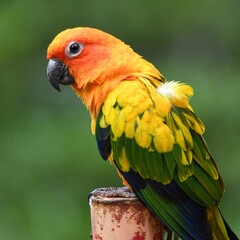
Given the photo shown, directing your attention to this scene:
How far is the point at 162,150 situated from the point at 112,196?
379mm

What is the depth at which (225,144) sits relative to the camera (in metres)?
6.01

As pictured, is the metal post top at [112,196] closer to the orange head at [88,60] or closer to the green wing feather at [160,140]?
the green wing feather at [160,140]

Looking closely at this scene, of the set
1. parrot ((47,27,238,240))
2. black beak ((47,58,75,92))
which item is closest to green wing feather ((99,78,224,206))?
parrot ((47,27,238,240))

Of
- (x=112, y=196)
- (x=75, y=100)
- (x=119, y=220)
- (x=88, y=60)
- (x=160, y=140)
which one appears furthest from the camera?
(x=75, y=100)

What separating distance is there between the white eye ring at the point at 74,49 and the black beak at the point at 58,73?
0.05 meters

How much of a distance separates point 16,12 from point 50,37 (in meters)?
0.34

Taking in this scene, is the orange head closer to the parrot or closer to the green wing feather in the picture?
the parrot

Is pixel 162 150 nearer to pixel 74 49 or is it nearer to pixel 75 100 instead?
pixel 74 49

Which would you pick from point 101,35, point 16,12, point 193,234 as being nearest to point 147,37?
point 16,12

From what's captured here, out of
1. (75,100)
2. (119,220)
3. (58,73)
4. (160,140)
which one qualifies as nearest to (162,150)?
(160,140)

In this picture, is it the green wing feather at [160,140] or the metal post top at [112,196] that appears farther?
the green wing feather at [160,140]

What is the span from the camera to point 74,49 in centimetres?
362

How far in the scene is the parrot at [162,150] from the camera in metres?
3.15

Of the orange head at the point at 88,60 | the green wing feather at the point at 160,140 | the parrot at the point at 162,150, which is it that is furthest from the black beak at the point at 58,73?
the green wing feather at the point at 160,140
